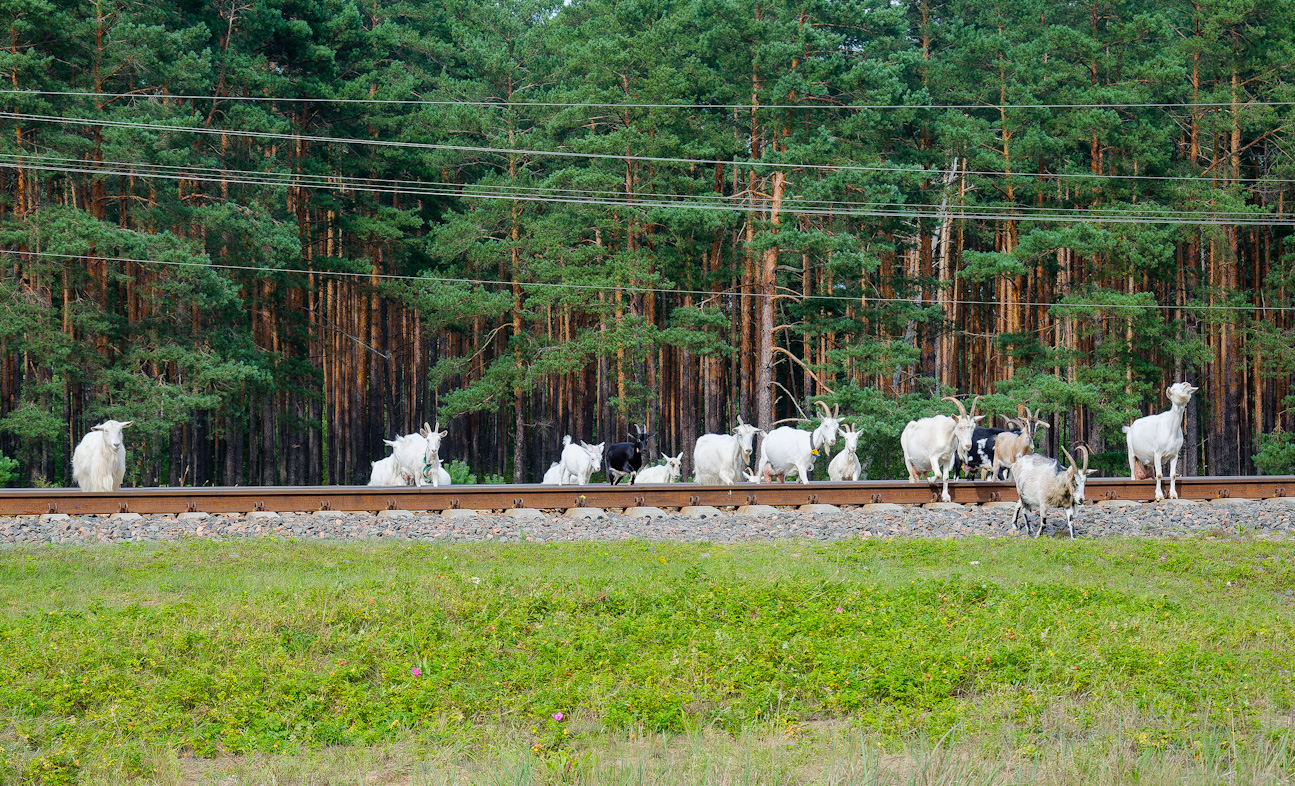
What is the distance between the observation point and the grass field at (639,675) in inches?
214

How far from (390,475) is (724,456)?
23.5 ft

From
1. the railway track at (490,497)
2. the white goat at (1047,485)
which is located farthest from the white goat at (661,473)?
the white goat at (1047,485)

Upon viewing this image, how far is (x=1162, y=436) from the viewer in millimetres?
18312

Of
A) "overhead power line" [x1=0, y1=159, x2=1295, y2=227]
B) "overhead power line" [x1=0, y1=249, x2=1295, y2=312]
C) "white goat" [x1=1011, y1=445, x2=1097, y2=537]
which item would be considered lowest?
"white goat" [x1=1011, y1=445, x2=1097, y2=537]

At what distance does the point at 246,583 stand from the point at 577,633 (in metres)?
3.77

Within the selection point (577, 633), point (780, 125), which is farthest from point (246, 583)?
point (780, 125)

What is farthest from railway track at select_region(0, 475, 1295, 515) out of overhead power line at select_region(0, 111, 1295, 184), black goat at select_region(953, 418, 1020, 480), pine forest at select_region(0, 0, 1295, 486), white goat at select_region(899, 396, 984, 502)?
pine forest at select_region(0, 0, 1295, 486)

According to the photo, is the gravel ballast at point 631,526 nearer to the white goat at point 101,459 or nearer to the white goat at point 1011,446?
the white goat at point 101,459

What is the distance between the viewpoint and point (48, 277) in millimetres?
28594

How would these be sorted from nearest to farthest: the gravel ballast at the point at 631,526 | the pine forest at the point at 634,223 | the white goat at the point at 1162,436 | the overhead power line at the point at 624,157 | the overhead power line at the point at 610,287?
the gravel ballast at the point at 631,526 → the white goat at the point at 1162,436 → the overhead power line at the point at 624,157 → the overhead power line at the point at 610,287 → the pine forest at the point at 634,223

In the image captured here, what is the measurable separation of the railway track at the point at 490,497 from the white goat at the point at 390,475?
19.3 feet

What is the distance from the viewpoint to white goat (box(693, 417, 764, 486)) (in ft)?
66.5

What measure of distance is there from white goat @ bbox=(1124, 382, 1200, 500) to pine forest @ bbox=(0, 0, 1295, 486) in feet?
32.0

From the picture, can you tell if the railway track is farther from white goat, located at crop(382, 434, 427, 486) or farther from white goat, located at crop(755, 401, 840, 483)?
white goat, located at crop(382, 434, 427, 486)
